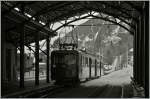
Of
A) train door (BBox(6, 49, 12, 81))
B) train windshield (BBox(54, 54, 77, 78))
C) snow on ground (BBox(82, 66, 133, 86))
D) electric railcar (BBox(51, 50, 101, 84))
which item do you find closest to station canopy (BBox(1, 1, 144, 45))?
train door (BBox(6, 49, 12, 81))

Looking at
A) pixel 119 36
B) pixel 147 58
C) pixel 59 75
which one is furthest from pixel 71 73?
pixel 119 36

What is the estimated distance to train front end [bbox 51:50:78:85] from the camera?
28.2 meters

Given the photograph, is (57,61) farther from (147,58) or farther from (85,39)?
(85,39)

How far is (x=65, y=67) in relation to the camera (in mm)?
28188

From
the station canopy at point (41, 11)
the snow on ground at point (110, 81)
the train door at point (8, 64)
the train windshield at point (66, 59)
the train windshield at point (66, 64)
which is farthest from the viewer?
the snow on ground at point (110, 81)

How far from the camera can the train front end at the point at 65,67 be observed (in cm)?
2825

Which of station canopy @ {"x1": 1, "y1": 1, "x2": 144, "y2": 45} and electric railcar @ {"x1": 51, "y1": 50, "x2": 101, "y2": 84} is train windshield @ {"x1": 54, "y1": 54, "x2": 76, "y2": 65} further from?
station canopy @ {"x1": 1, "y1": 1, "x2": 144, "y2": 45}

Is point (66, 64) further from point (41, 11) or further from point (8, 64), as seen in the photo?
point (8, 64)

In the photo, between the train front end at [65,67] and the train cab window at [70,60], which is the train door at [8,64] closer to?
the train front end at [65,67]

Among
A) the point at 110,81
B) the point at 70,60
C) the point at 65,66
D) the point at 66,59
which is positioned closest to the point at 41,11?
the point at 66,59

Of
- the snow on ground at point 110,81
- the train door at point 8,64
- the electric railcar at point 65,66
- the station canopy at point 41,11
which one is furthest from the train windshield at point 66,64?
the train door at point 8,64

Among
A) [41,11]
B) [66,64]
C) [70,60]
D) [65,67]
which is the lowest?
[65,67]

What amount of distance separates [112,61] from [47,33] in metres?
120

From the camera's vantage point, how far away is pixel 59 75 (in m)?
28.3
